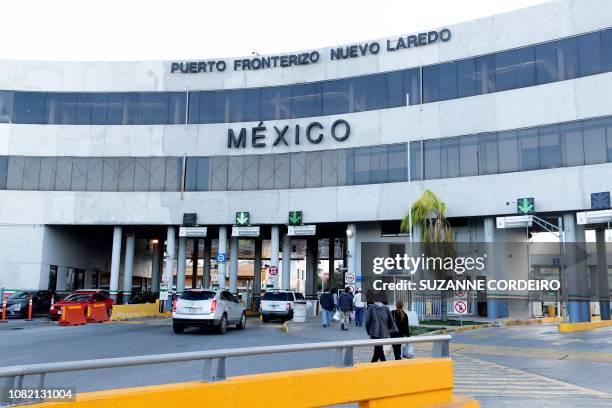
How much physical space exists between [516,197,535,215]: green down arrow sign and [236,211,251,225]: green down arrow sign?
57.0 feet

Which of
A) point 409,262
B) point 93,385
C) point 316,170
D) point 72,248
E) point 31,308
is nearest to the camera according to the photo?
point 93,385

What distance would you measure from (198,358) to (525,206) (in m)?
30.5

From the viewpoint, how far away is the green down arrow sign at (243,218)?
134 feet

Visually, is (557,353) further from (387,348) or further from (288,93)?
(288,93)

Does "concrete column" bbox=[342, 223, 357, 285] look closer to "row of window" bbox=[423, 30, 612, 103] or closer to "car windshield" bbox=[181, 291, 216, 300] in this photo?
"row of window" bbox=[423, 30, 612, 103]

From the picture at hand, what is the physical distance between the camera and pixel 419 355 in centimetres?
1600

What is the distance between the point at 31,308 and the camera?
33250mm

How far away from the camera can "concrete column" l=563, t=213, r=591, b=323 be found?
31.8 m

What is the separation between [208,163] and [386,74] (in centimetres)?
1350

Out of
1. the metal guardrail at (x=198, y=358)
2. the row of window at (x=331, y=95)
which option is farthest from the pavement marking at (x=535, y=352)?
the row of window at (x=331, y=95)

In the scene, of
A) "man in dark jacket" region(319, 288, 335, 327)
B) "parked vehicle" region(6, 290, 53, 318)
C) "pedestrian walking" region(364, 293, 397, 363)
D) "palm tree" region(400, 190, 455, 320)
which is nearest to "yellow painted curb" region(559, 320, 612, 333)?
"palm tree" region(400, 190, 455, 320)

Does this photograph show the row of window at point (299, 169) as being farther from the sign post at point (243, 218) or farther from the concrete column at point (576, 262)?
the concrete column at point (576, 262)

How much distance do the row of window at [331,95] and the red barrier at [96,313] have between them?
1705 cm

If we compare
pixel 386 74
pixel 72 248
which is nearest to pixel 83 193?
pixel 72 248
